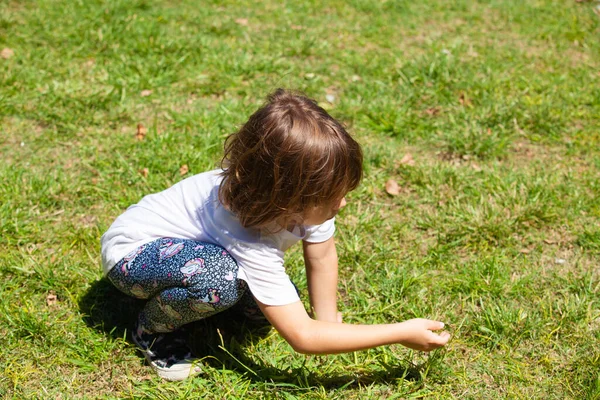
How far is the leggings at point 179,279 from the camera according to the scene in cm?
196

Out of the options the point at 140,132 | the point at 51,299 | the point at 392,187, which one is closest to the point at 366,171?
the point at 392,187

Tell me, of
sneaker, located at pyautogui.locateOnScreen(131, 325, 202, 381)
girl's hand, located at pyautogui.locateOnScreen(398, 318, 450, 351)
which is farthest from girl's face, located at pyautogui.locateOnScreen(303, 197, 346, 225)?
sneaker, located at pyautogui.locateOnScreen(131, 325, 202, 381)

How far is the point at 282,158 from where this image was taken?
177 centimetres

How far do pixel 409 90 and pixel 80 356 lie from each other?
7.62ft

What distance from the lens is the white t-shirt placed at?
6.37 ft

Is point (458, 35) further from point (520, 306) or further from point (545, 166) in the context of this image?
point (520, 306)

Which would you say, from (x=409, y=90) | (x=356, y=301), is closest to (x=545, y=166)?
(x=409, y=90)

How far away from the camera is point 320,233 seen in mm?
2156

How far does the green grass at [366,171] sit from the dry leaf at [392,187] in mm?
27

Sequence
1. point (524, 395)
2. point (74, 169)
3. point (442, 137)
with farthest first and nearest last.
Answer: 1. point (442, 137)
2. point (74, 169)
3. point (524, 395)

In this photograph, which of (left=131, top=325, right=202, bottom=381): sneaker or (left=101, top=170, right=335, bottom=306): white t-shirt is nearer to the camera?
(left=101, top=170, right=335, bottom=306): white t-shirt

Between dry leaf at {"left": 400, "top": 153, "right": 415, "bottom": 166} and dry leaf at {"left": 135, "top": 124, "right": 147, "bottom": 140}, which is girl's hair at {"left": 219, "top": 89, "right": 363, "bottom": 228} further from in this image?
dry leaf at {"left": 135, "top": 124, "right": 147, "bottom": 140}

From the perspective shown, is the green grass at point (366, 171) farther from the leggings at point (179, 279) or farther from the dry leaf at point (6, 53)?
the leggings at point (179, 279)

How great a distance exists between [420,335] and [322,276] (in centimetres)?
44
